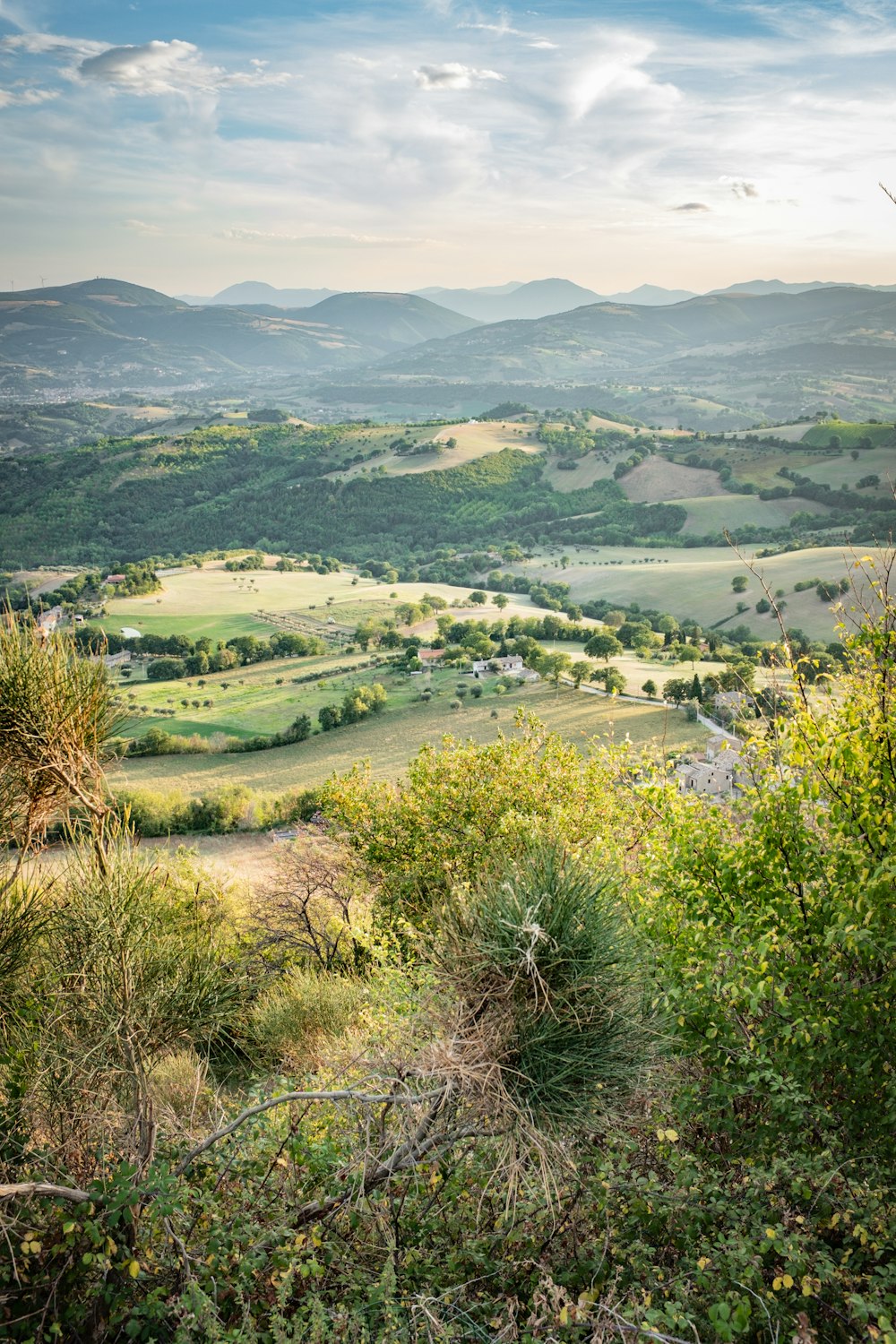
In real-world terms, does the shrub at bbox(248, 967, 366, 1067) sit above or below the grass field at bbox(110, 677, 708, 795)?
above

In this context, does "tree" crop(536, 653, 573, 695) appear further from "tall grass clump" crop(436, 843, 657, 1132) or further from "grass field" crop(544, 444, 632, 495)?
"grass field" crop(544, 444, 632, 495)

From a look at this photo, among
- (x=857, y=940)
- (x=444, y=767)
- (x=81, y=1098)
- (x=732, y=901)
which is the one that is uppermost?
(x=857, y=940)

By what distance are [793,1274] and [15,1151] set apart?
407 cm

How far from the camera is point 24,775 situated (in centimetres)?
583

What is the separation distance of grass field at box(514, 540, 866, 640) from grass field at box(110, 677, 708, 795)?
1093 inches

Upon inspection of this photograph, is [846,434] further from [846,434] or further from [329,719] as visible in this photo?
[329,719]

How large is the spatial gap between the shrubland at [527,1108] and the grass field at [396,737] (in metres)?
32.9

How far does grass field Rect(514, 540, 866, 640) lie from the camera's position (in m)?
77.9

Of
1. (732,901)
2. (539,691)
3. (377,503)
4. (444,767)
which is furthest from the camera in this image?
(377,503)

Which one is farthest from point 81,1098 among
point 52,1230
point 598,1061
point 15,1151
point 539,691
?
point 539,691

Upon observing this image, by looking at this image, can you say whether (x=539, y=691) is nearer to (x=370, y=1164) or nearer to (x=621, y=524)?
(x=370, y=1164)

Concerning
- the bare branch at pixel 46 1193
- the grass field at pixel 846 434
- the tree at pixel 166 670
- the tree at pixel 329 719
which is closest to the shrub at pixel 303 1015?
the bare branch at pixel 46 1193

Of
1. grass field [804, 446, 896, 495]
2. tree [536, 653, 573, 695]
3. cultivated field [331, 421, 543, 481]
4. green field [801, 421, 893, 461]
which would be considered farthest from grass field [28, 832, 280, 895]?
cultivated field [331, 421, 543, 481]

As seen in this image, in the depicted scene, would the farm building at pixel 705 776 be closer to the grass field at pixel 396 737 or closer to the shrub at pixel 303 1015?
the grass field at pixel 396 737
